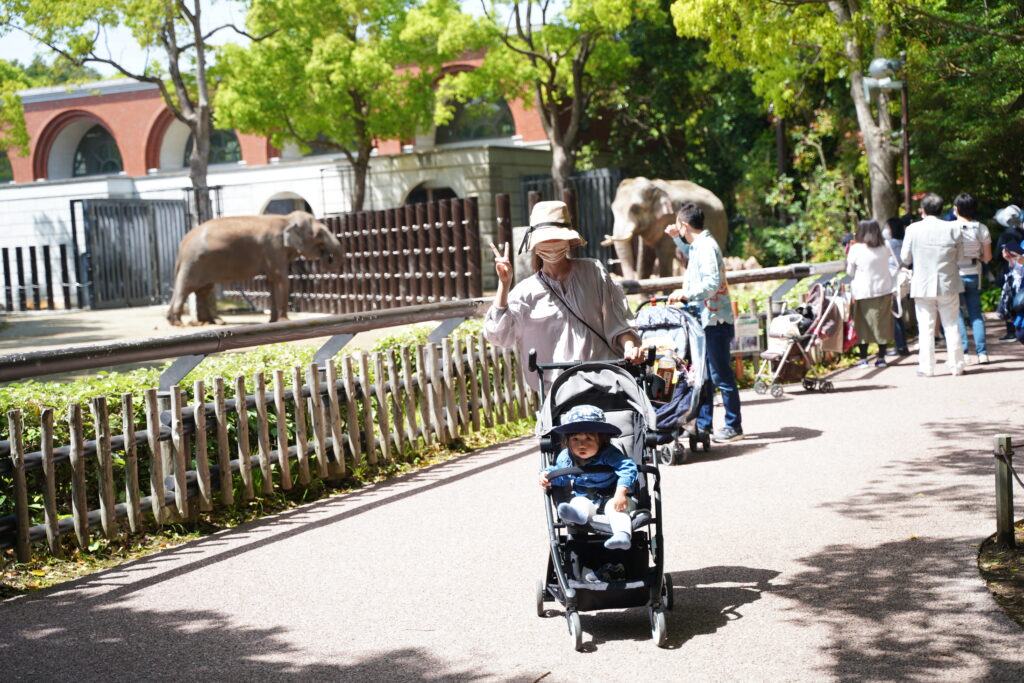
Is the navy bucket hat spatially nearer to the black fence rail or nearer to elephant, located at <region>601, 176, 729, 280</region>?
elephant, located at <region>601, 176, 729, 280</region>

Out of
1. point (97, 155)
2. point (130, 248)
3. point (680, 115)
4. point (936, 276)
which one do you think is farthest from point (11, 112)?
point (936, 276)

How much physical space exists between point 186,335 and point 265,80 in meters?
28.8

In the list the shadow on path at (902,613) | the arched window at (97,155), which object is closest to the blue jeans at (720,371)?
the shadow on path at (902,613)

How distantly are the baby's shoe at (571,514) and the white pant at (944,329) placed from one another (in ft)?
27.9

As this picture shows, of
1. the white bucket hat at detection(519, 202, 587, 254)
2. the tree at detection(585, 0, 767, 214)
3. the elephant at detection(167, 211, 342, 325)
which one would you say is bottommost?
the white bucket hat at detection(519, 202, 587, 254)

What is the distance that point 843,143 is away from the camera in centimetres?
2864

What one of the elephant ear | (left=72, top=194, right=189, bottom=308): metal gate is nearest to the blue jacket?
the elephant ear

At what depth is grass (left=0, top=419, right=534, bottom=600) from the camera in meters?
6.80

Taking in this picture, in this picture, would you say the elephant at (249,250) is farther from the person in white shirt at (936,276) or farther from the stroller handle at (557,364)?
the stroller handle at (557,364)

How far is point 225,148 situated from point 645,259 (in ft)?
101

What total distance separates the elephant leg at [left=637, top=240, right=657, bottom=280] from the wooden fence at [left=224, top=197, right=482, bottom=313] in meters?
2.81

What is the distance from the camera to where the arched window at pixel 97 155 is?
5094 centimetres

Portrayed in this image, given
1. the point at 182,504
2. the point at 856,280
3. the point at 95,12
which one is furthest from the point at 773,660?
the point at 95,12

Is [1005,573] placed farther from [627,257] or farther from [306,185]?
[306,185]
